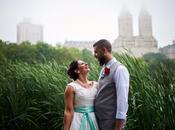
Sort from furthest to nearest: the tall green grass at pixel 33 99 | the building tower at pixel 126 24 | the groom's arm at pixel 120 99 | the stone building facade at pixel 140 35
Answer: the building tower at pixel 126 24 < the stone building facade at pixel 140 35 < the tall green grass at pixel 33 99 < the groom's arm at pixel 120 99

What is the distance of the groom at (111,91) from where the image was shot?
58.5 inches

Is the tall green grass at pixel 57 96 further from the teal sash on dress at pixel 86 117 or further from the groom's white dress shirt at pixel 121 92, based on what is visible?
the groom's white dress shirt at pixel 121 92

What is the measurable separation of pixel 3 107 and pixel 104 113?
6.32ft

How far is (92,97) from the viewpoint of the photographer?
172 centimetres

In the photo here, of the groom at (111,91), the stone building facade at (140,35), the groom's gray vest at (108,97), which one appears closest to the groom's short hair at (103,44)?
the groom at (111,91)

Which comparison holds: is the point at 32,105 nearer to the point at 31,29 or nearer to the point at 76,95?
the point at 76,95

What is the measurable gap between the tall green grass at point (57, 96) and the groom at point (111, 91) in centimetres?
65

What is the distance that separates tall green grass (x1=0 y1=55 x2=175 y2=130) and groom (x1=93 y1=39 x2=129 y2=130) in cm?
65

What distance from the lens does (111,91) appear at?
1.55 m

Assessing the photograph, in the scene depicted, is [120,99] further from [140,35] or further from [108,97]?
[140,35]

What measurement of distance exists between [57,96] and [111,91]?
133 cm

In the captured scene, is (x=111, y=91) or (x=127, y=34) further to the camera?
(x=127, y=34)

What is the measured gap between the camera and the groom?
1485 mm

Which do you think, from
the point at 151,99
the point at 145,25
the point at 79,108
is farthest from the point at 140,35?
the point at 79,108
